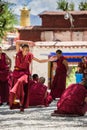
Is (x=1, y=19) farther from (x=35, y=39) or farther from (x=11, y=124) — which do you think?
(x=11, y=124)

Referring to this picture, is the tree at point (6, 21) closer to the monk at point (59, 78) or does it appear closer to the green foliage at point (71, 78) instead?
the green foliage at point (71, 78)

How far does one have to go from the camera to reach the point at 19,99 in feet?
45.6

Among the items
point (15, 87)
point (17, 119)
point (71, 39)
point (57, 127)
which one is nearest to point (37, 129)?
point (57, 127)

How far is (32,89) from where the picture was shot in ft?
49.5

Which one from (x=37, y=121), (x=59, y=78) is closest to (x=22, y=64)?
(x=37, y=121)

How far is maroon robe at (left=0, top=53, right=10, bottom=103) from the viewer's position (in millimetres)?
15117

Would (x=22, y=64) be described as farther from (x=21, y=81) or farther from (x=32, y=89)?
(x=32, y=89)

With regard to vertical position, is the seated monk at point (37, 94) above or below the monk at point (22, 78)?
below

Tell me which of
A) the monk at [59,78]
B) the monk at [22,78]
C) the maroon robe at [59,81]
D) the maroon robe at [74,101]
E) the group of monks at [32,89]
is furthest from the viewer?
the maroon robe at [59,81]

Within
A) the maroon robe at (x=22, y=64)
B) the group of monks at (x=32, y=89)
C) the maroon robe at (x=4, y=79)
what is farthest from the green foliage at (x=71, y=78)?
the maroon robe at (x=22, y=64)

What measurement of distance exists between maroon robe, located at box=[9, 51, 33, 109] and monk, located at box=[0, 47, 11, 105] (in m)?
1.21

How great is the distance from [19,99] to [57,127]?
3640 millimetres

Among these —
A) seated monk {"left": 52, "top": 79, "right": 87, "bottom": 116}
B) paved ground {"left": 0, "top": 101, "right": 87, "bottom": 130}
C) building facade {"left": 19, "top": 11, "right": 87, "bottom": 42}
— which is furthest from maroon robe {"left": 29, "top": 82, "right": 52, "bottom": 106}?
building facade {"left": 19, "top": 11, "right": 87, "bottom": 42}

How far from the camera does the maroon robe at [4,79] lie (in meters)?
15.1
